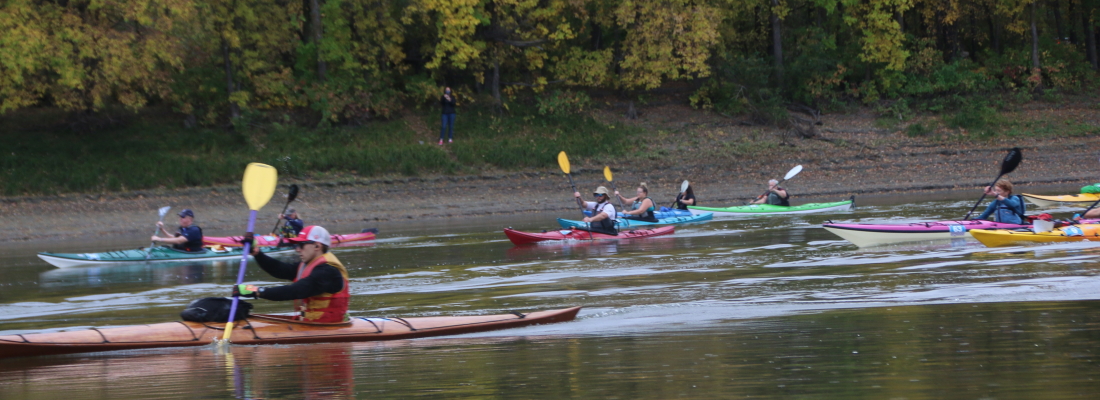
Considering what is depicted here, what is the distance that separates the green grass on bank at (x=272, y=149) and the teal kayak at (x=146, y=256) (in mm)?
8103

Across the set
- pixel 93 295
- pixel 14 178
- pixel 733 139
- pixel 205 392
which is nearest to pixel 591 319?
pixel 205 392

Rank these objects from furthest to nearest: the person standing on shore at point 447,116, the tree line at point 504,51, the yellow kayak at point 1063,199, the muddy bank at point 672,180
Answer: the person standing on shore at point 447,116, the tree line at point 504,51, the muddy bank at point 672,180, the yellow kayak at point 1063,199

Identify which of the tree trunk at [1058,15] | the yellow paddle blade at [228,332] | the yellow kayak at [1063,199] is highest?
the tree trunk at [1058,15]

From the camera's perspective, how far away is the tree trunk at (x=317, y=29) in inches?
1122

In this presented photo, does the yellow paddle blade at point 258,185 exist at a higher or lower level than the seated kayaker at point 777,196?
higher

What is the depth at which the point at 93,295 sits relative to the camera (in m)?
12.0

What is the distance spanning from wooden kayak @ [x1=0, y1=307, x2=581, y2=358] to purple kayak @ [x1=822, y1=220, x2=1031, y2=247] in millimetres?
7140

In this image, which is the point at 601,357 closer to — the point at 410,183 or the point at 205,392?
the point at 205,392

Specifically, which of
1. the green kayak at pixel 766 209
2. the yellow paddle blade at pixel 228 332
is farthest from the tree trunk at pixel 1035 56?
the yellow paddle blade at pixel 228 332

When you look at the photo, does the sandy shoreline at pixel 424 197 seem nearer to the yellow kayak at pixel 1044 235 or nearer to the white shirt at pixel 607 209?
the white shirt at pixel 607 209

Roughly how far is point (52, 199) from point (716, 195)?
629 inches

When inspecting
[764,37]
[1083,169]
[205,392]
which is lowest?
[1083,169]

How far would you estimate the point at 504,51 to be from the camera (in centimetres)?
3036

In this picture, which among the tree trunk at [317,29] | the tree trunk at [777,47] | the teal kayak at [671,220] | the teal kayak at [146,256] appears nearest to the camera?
the teal kayak at [146,256]
